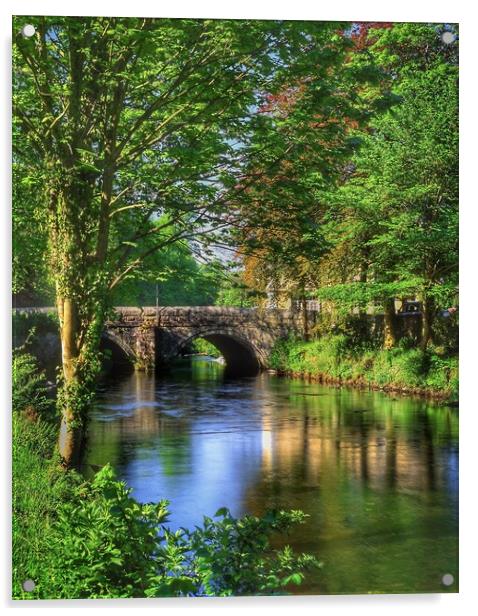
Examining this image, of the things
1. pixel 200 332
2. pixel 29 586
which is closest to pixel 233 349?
pixel 200 332

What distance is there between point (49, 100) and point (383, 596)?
5.32m

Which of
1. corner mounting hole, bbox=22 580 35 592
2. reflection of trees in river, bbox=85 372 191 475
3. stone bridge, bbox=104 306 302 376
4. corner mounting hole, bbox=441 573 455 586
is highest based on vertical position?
stone bridge, bbox=104 306 302 376

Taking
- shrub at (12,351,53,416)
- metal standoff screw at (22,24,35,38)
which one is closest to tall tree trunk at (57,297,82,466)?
shrub at (12,351,53,416)

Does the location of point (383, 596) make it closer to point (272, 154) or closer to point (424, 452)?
point (424, 452)

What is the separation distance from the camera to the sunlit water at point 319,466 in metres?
7.61

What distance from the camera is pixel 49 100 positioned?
7.80m

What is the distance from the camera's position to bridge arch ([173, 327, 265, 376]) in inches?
504

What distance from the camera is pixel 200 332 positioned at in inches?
532

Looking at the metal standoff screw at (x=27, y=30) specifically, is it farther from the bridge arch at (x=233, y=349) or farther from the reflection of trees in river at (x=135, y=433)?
the bridge arch at (x=233, y=349)

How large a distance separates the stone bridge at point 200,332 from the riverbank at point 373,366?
481 millimetres

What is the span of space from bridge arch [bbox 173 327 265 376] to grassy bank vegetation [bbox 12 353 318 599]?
5.50 metres

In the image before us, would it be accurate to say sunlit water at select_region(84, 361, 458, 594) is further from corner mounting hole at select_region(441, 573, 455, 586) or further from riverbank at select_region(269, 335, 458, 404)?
riverbank at select_region(269, 335, 458, 404)

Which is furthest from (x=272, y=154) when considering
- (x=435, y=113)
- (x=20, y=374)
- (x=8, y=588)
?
(x=8, y=588)

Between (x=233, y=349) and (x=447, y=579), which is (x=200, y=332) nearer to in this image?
(x=233, y=349)
